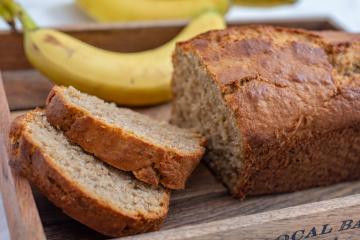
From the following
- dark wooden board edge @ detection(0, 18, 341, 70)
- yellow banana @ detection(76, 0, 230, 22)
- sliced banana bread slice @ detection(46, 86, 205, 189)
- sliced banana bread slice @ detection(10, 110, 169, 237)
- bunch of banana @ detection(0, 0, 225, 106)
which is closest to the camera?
sliced banana bread slice @ detection(10, 110, 169, 237)

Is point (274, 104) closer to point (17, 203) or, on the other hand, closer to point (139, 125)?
point (139, 125)

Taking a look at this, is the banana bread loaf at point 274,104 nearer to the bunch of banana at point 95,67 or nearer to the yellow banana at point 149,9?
the bunch of banana at point 95,67

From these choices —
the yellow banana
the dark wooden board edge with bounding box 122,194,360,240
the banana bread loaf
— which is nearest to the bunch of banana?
the banana bread loaf

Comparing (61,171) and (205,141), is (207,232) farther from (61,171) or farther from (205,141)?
(205,141)

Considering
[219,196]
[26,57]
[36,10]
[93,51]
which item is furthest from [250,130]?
[36,10]

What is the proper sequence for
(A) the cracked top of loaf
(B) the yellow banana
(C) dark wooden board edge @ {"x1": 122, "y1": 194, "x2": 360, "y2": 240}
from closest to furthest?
1. (C) dark wooden board edge @ {"x1": 122, "y1": 194, "x2": 360, "y2": 240}
2. (A) the cracked top of loaf
3. (B) the yellow banana

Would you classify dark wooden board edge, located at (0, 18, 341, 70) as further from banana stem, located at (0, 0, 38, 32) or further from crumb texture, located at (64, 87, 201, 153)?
crumb texture, located at (64, 87, 201, 153)
